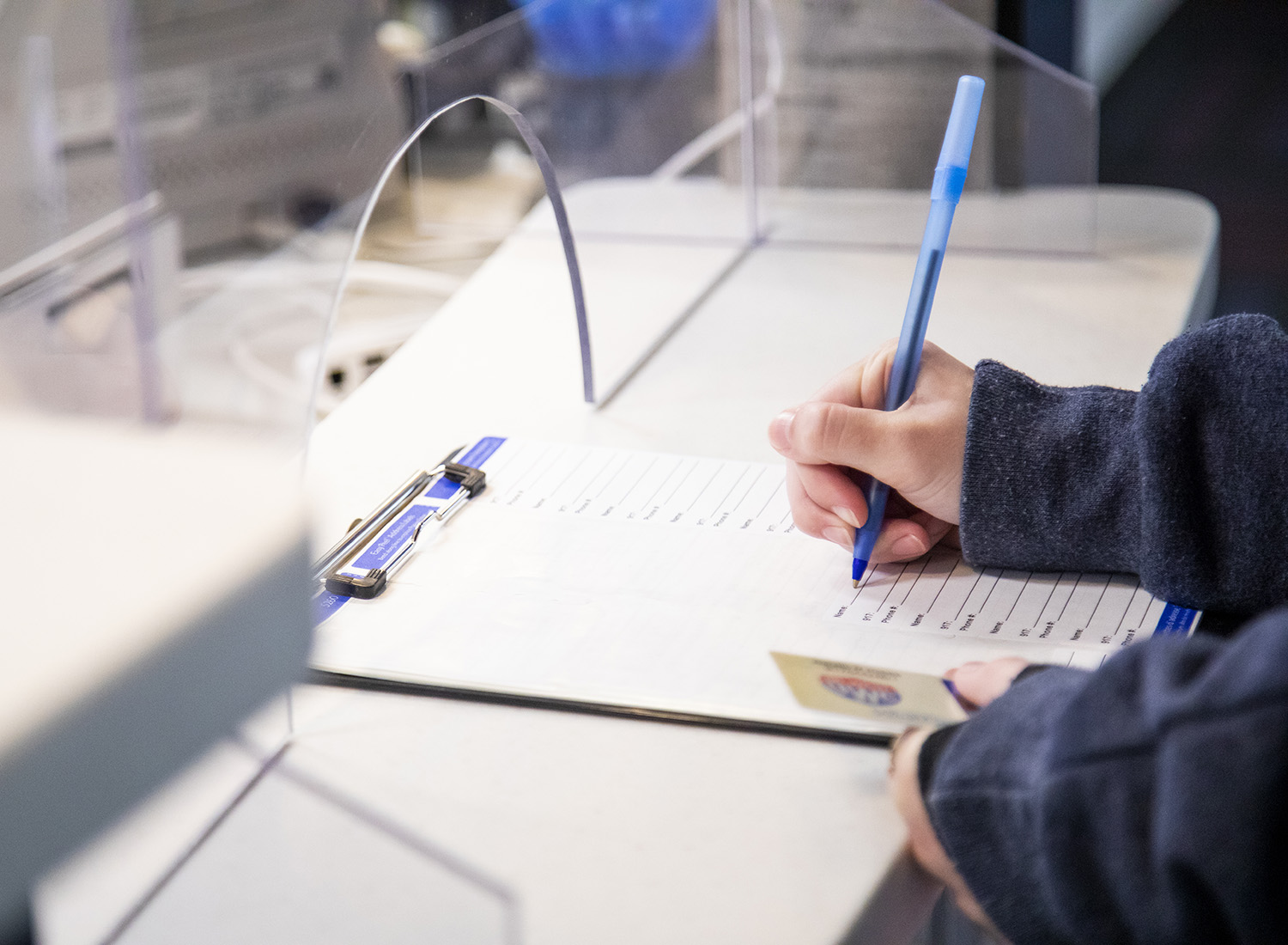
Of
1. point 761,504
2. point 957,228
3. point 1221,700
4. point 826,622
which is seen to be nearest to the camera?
point 1221,700

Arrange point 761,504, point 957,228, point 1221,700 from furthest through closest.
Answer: point 957,228 < point 761,504 < point 1221,700

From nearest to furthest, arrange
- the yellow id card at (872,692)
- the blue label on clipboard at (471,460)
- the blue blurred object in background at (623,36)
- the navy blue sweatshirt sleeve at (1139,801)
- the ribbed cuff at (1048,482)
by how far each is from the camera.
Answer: the navy blue sweatshirt sleeve at (1139,801) → the yellow id card at (872,692) → the ribbed cuff at (1048,482) → the blue label on clipboard at (471,460) → the blue blurred object in background at (623,36)

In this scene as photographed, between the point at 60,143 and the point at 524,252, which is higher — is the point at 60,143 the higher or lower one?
the higher one

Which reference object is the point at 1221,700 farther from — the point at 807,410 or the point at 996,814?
the point at 807,410

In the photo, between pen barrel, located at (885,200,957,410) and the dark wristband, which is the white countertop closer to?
the dark wristband

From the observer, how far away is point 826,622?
1.80 feet

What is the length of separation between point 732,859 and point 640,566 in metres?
0.20

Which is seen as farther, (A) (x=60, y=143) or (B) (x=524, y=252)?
(B) (x=524, y=252)

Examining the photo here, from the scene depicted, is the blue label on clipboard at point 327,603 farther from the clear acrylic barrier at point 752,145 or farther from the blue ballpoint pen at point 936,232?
the clear acrylic barrier at point 752,145

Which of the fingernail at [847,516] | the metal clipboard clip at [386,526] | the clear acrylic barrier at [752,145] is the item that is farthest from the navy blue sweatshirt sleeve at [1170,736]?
the clear acrylic barrier at [752,145]

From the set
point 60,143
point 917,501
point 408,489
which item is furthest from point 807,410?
point 60,143

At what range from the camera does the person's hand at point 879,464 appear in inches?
23.2

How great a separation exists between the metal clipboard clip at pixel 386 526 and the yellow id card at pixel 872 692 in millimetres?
197

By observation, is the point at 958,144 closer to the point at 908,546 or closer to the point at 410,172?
the point at 908,546
